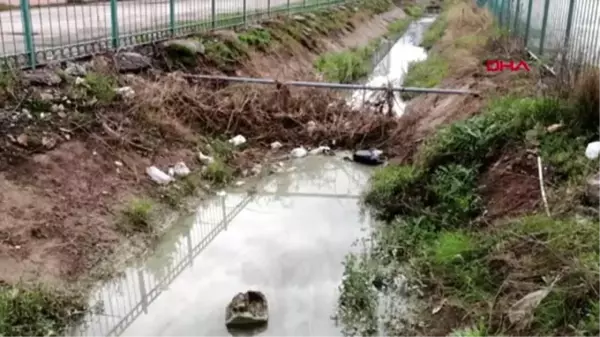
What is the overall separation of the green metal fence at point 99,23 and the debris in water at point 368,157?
11.3ft

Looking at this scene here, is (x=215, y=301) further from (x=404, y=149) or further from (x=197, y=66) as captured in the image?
(x=197, y=66)

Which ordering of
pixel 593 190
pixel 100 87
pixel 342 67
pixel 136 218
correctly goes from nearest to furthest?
pixel 593 190
pixel 136 218
pixel 100 87
pixel 342 67

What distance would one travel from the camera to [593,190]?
13.6 ft

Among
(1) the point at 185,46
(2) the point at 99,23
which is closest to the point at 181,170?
(1) the point at 185,46

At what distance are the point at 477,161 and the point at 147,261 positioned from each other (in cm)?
320

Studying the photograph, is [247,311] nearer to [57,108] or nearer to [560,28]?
[57,108]

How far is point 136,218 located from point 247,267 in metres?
1.23

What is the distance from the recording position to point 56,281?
445cm

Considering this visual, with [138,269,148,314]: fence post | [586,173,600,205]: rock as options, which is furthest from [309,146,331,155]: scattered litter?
[586,173,600,205]: rock

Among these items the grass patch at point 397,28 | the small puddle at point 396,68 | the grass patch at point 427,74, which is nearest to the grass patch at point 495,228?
the small puddle at point 396,68

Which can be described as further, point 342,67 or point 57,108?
point 342,67

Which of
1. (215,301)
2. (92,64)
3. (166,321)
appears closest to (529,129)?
(215,301)

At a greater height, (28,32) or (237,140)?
(28,32)

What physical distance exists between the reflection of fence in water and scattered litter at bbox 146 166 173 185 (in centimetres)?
49
